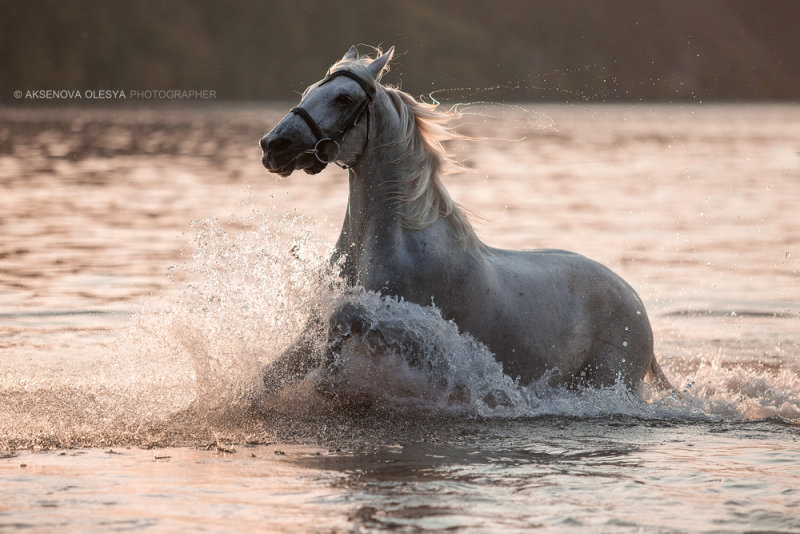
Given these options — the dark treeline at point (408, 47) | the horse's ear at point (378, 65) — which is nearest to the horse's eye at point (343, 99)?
the horse's ear at point (378, 65)

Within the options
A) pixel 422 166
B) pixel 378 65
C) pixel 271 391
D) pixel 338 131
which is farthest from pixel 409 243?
pixel 271 391

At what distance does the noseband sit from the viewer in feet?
25.2

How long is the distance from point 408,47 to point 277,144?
167m

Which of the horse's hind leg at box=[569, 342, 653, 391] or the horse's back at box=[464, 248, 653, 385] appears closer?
the horse's back at box=[464, 248, 653, 385]

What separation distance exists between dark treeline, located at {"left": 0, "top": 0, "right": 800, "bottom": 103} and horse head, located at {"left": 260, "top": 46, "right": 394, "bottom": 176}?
432 feet

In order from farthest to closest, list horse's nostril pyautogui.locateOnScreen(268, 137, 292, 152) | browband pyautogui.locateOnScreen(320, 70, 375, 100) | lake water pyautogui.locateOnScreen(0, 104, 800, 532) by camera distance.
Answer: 1. browband pyautogui.locateOnScreen(320, 70, 375, 100)
2. horse's nostril pyautogui.locateOnScreen(268, 137, 292, 152)
3. lake water pyautogui.locateOnScreen(0, 104, 800, 532)

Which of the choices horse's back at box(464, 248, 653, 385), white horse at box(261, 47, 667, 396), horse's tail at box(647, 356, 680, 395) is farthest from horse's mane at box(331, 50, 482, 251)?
horse's tail at box(647, 356, 680, 395)

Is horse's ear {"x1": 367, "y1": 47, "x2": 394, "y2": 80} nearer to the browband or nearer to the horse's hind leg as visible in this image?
the browband

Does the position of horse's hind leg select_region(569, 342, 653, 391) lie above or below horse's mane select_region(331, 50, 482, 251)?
below

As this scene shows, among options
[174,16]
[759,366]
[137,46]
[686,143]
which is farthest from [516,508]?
[174,16]

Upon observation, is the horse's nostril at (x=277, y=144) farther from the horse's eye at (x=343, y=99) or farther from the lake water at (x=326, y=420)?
the lake water at (x=326, y=420)

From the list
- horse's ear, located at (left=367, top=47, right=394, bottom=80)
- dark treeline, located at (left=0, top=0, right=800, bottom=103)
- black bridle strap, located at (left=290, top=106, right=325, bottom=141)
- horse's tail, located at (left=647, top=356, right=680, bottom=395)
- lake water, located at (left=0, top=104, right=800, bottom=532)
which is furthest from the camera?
dark treeline, located at (left=0, top=0, right=800, bottom=103)

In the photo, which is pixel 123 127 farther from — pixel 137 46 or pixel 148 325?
pixel 137 46

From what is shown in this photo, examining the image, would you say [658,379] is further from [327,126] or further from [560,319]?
[327,126]
